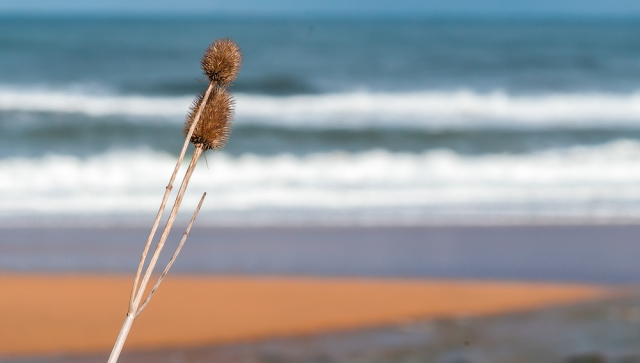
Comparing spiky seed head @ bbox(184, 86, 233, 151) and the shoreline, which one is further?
the shoreline

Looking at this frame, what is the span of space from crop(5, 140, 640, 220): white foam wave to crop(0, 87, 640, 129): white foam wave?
2786mm

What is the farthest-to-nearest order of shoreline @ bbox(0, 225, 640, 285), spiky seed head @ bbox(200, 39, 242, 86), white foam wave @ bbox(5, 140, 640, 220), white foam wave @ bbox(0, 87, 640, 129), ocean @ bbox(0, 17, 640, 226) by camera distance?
Result: white foam wave @ bbox(0, 87, 640, 129), ocean @ bbox(0, 17, 640, 226), white foam wave @ bbox(5, 140, 640, 220), shoreline @ bbox(0, 225, 640, 285), spiky seed head @ bbox(200, 39, 242, 86)

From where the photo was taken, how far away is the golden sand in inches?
194

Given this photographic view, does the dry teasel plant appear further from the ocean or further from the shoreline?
the shoreline

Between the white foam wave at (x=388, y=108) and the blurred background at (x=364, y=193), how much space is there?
0.28 feet

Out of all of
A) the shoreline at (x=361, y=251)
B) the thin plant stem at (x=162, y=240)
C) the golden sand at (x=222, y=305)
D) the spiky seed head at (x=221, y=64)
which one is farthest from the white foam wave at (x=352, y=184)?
the thin plant stem at (x=162, y=240)

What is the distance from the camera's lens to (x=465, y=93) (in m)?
18.8

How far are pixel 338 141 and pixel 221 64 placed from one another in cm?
1267

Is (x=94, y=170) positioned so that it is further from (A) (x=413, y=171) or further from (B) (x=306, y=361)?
(B) (x=306, y=361)

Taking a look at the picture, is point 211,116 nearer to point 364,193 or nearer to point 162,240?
point 162,240

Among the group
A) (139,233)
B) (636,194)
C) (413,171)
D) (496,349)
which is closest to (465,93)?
(413,171)

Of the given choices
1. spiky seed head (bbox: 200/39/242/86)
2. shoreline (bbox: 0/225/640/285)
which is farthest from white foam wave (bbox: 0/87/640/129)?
spiky seed head (bbox: 200/39/242/86)

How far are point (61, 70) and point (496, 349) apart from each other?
20278 millimetres

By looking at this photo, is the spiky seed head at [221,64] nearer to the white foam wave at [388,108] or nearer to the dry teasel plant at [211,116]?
the dry teasel plant at [211,116]
